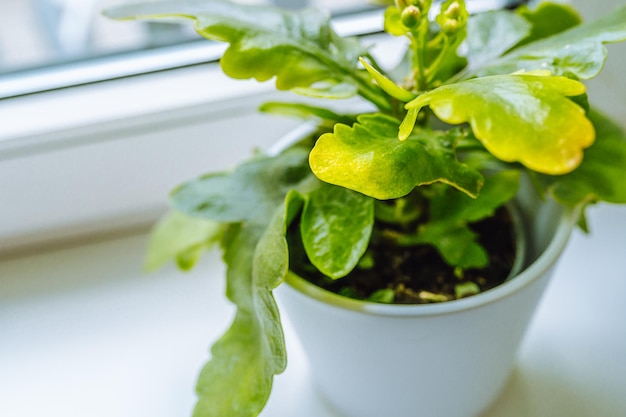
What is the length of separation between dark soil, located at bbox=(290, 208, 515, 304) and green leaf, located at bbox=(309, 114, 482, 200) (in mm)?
141

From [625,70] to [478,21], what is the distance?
29 centimetres

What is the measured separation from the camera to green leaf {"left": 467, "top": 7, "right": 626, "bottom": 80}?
1.22 ft

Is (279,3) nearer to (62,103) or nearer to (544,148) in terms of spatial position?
(62,103)

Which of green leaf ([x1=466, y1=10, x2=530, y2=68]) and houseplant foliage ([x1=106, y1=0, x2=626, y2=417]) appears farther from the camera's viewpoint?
green leaf ([x1=466, y1=10, x2=530, y2=68])

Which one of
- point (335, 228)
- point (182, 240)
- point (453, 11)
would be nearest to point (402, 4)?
point (453, 11)

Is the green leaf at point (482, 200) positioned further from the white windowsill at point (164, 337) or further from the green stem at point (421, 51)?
the white windowsill at point (164, 337)

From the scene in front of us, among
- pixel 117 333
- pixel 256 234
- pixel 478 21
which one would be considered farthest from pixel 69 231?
pixel 478 21

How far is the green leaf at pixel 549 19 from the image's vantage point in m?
0.48

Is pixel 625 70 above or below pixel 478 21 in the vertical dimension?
below

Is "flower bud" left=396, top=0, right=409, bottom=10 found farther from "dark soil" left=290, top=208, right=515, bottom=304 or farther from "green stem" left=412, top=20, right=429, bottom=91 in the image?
"dark soil" left=290, top=208, right=515, bottom=304

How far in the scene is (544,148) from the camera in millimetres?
272

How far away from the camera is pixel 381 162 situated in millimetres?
332

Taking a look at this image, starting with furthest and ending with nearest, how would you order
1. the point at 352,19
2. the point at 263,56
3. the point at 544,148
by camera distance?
the point at 352,19
the point at 263,56
the point at 544,148

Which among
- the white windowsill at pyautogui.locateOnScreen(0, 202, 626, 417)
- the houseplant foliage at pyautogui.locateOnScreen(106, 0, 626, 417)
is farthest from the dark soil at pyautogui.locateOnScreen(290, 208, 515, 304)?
the white windowsill at pyautogui.locateOnScreen(0, 202, 626, 417)
